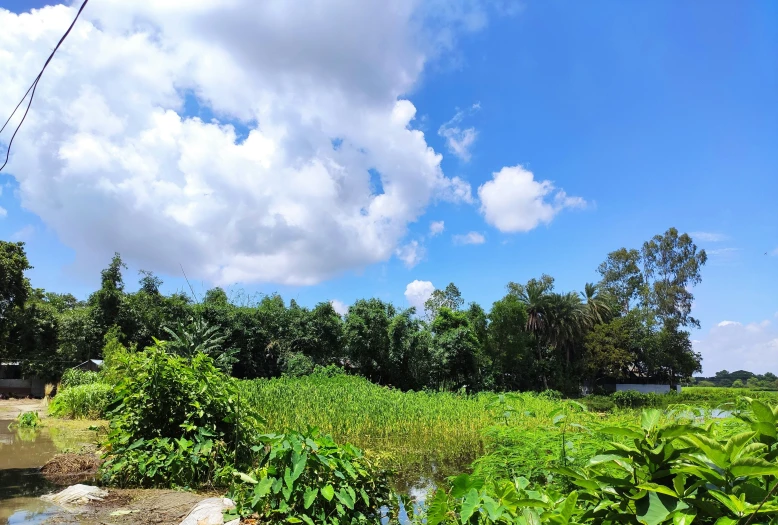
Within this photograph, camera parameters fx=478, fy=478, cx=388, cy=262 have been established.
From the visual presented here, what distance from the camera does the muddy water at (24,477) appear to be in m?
5.00

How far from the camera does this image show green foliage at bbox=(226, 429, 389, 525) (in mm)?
3135

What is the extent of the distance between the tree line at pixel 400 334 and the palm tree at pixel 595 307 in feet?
0.46

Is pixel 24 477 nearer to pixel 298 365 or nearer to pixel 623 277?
pixel 298 365

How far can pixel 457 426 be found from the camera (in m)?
11.4

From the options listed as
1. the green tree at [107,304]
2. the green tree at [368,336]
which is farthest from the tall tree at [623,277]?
the green tree at [107,304]

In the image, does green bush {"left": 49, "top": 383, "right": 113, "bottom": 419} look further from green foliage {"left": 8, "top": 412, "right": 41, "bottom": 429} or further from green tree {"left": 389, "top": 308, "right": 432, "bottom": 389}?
green tree {"left": 389, "top": 308, "right": 432, "bottom": 389}

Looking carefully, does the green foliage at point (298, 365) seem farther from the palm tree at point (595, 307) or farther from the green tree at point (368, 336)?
the palm tree at point (595, 307)

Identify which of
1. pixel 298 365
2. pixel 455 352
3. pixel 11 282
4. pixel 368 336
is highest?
pixel 11 282

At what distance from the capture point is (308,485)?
3262 millimetres

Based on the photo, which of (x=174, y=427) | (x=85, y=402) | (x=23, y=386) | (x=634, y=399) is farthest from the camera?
(x=634, y=399)

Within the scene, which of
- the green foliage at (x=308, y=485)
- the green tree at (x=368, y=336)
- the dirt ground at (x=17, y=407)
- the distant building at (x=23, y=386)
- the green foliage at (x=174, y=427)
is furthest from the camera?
the distant building at (x=23, y=386)

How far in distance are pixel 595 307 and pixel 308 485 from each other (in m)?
34.4

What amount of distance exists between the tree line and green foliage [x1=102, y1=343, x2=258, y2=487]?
483 inches

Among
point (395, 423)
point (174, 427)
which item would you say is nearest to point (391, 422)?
point (395, 423)
